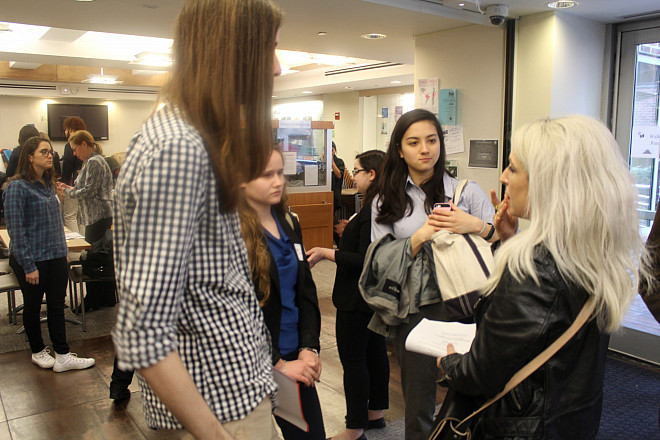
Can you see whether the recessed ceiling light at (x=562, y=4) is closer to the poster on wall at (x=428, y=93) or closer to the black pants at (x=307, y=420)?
the poster on wall at (x=428, y=93)

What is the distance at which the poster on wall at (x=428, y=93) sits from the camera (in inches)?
193

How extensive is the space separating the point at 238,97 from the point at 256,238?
84 centimetres

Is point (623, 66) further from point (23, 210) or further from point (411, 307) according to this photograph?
point (23, 210)

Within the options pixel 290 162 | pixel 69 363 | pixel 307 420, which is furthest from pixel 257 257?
pixel 290 162

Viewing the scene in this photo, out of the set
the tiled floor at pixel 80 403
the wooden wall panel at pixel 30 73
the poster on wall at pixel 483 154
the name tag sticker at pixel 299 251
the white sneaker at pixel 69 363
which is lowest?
the tiled floor at pixel 80 403

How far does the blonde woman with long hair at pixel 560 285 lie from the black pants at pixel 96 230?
4.14m

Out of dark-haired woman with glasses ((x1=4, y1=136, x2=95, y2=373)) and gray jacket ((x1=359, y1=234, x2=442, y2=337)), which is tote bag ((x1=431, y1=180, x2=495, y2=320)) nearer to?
gray jacket ((x1=359, y1=234, x2=442, y2=337))

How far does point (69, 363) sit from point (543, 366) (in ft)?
11.9

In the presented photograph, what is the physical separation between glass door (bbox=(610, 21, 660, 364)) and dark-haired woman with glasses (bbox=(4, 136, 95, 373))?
4084 millimetres

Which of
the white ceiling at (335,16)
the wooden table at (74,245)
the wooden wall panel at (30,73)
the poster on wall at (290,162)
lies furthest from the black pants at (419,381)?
the wooden wall panel at (30,73)

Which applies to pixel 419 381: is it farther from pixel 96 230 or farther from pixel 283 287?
pixel 96 230

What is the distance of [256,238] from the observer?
1.68 meters

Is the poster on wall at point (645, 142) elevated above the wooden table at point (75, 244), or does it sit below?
above

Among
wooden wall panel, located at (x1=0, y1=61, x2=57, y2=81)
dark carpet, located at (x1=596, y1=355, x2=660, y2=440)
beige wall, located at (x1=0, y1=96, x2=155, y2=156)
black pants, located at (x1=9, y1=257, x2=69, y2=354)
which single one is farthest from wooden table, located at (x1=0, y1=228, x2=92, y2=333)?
beige wall, located at (x1=0, y1=96, x2=155, y2=156)
